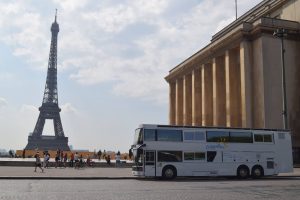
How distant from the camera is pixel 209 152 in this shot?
28.6m

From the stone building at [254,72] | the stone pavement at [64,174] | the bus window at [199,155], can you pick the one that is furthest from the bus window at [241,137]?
the stone building at [254,72]

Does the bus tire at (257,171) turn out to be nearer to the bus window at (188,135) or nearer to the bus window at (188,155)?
the bus window at (188,155)

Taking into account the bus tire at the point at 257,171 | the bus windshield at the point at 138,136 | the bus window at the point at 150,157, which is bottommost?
the bus tire at the point at 257,171

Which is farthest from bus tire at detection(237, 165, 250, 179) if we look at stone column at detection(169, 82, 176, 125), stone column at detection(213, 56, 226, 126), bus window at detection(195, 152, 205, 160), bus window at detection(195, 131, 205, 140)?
stone column at detection(169, 82, 176, 125)

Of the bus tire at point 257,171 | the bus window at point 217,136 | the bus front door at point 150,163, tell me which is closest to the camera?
the bus front door at point 150,163

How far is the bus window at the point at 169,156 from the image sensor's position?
27719 mm

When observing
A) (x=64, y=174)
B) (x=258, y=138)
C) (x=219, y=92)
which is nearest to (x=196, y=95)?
(x=219, y=92)

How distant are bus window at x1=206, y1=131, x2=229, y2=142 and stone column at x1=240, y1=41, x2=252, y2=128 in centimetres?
2107

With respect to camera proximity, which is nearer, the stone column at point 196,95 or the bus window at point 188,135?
the bus window at point 188,135

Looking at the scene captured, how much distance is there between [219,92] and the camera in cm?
5706

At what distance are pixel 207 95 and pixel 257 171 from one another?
31.7 meters

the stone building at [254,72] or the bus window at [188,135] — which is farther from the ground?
the stone building at [254,72]

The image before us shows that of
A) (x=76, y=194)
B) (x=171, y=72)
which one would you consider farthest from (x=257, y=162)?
(x=171, y=72)

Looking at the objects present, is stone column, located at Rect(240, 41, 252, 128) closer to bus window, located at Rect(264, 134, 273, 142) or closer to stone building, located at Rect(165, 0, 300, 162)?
stone building, located at Rect(165, 0, 300, 162)
